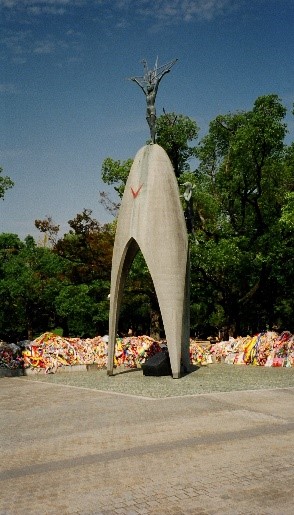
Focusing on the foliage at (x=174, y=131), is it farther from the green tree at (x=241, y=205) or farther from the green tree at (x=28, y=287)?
the green tree at (x=28, y=287)

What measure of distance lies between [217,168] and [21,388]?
16.8 meters

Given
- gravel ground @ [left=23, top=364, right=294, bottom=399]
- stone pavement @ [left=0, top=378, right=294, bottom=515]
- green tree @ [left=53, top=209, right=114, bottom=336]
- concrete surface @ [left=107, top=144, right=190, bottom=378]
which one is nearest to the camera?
stone pavement @ [left=0, top=378, right=294, bottom=515]

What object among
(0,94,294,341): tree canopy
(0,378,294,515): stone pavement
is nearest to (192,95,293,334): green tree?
(0,94,294,341): tree canopy

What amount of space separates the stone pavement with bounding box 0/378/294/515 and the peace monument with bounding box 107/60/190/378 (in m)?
3.70

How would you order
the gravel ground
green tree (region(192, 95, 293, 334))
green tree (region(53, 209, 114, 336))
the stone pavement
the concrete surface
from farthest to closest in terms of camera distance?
green tree (region(53, 209, 114, 336)) < green tree (region(192, 95, 293, 334)) < the concrete surface < the gravel ground < the stone pavement

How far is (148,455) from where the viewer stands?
24.5 ft

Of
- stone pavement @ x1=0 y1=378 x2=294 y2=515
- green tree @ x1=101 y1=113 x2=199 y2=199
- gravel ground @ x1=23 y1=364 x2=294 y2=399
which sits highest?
green tree @ x1=101 y1=113 x2=199 y2=199

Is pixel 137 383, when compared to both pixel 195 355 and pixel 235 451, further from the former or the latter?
pixel 235 451

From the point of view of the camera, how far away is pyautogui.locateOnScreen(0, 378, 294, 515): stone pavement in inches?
226

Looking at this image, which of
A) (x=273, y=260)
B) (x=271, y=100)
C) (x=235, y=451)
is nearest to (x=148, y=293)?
(x=273, y=260)

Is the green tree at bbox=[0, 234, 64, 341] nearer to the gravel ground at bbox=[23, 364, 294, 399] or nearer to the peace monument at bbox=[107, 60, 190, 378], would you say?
the gravel ground at bbox=[23, 364, 294, 399]

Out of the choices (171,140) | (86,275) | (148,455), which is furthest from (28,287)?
(148,455)

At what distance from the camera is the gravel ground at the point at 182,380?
1322 centimetres

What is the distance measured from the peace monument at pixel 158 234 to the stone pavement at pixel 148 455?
12.1 feet
